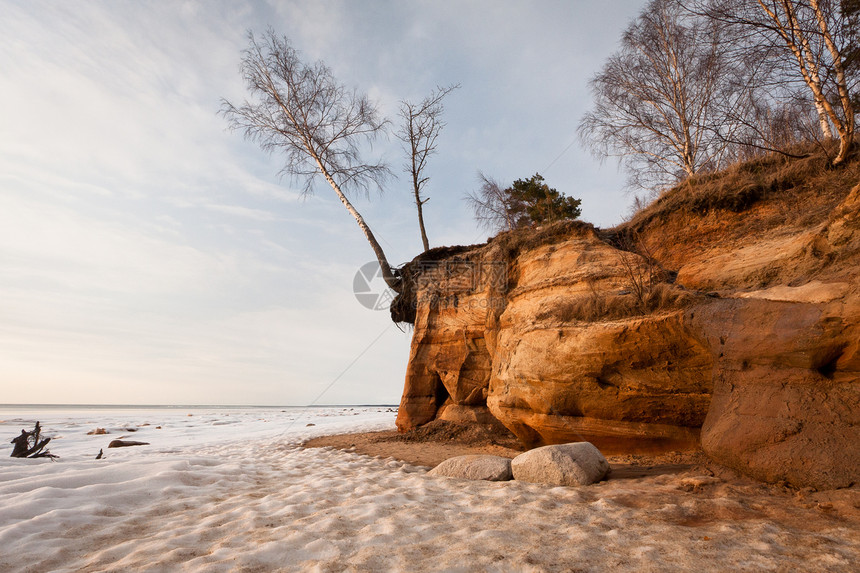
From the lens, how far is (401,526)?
114 inches

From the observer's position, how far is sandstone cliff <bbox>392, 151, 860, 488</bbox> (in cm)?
362

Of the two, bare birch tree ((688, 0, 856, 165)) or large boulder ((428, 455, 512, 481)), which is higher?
bare birch tree ((688, 0, 856, 165))

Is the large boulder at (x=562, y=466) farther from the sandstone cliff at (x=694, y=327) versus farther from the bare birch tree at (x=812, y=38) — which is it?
the bare birch tree at (x=812, y=38)

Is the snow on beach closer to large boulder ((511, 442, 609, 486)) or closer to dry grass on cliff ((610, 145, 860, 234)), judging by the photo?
large boulder ((511, 442, 609, 486))

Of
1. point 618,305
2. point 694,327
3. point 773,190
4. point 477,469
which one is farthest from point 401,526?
point 773,190

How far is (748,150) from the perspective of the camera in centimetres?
795

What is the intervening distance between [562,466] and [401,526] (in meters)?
2.09

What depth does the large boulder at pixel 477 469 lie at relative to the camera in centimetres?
458

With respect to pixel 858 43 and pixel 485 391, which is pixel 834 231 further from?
pixel 485 391

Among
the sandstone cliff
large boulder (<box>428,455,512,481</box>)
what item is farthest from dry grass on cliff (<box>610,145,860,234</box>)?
large boulder (<box>428,455,512,481</box>)

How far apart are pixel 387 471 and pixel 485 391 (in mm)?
3552

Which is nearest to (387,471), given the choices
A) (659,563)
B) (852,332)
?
(659,563)

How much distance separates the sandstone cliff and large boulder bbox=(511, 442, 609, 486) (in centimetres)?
115

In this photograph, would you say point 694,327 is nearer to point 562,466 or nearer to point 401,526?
point 562,466
